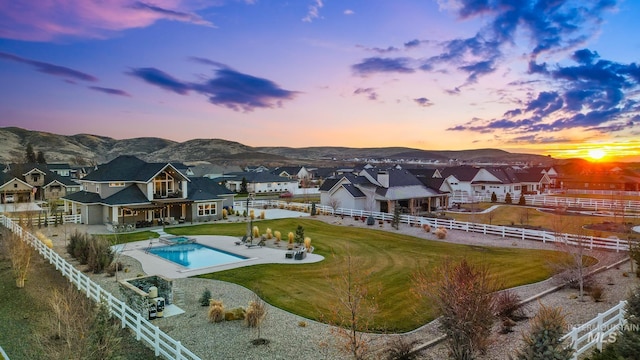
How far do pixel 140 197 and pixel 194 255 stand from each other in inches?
572

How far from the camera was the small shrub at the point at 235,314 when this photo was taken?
14.2m

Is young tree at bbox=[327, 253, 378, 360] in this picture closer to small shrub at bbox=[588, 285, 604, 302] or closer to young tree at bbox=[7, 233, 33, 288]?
small shrub at bbox=[588, 285, 604, 302]

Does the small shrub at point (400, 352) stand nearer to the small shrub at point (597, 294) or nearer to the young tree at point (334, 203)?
the small shrub at point (597, 294)

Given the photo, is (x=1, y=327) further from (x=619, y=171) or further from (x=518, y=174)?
Answer: (x=619, y=171)

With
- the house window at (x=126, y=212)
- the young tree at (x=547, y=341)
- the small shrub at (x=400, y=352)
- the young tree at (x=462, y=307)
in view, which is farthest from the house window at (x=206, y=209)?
the young tree at (x=547, y=341)

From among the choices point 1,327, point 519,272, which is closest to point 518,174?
point 519,272

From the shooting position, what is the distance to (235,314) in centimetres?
1435

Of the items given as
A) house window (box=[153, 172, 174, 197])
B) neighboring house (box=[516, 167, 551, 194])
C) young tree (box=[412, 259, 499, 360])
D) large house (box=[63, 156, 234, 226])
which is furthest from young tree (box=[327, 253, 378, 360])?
neighboring house (box=[516, 167, 551, 194])

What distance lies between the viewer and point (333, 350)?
11.7m

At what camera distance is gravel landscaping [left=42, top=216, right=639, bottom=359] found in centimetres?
1154

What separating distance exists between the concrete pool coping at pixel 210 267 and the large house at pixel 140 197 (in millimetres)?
8325

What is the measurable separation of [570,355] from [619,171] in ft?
312

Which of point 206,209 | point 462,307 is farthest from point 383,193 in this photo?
point 462,307

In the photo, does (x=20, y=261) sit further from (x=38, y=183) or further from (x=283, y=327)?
(x=38, y=183)
